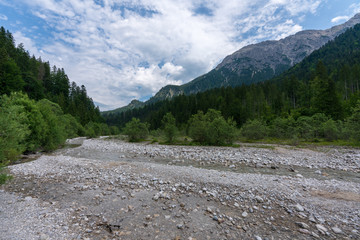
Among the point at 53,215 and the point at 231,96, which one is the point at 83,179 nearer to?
the point at 53,215

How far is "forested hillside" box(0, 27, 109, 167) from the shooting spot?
938cm

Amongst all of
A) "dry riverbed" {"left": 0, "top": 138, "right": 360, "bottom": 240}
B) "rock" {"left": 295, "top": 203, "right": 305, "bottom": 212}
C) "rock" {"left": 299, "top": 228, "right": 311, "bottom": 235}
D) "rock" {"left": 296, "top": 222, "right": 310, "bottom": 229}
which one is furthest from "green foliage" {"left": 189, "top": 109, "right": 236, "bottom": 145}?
"rock" {"left": 299, "top": 228, "right": 311, "bottom": 235}

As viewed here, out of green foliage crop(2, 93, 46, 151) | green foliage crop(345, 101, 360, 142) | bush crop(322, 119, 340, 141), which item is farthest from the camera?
bush crop(322, 119, 340, 141)

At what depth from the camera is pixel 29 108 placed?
58.1 ft

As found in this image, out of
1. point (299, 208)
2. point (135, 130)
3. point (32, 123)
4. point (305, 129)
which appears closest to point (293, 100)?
point (305, 129)

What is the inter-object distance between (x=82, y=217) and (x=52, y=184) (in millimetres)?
4839

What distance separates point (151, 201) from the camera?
6.33m

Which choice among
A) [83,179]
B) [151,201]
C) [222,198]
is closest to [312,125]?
[222,198]

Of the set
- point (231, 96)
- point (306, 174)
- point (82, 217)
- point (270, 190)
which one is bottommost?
point (306, 174)

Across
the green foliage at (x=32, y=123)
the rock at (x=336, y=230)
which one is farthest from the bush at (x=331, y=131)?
the green foliage at (x=32, y=123)

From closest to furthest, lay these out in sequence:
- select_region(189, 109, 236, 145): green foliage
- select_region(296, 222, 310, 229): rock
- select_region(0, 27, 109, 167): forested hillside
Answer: select_region(296, 222, 310, 229): rock
select_region(0, 27, 109, 167): forested hillside
select_region(189, 109, 236, 145): green foliage

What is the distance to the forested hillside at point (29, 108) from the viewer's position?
938 cm

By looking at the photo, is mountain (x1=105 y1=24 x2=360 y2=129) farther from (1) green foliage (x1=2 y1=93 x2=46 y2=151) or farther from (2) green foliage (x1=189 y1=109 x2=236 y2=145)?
(1) green foliage (x1=2 y1=93 x2=46 y2=151)

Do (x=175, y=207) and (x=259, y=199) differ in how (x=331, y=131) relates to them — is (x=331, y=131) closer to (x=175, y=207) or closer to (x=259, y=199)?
(x=259, y=199)
